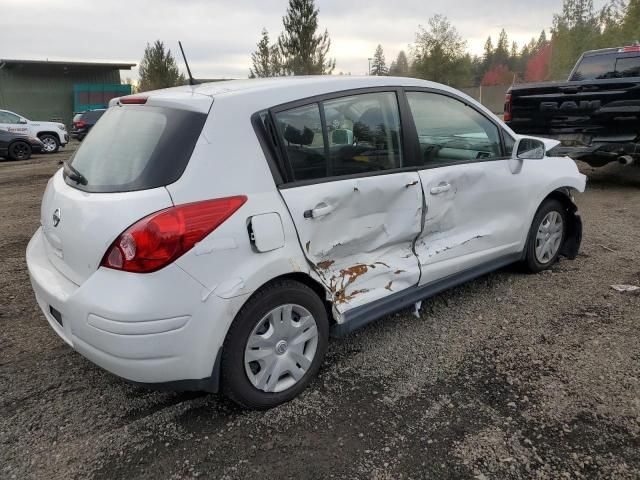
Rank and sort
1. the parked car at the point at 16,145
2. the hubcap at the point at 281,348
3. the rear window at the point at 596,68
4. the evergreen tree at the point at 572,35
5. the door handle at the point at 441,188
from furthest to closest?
the evergreen tree at the point at 572,35, the parked car at the point at 16,145, the rear window at the point at 596,68, the door handle at the point at 441,188, the hubcap at the point at 281,348

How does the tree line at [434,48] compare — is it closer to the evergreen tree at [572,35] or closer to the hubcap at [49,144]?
the evergreen tree at [572,35]

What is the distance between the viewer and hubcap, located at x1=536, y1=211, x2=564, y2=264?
427cm

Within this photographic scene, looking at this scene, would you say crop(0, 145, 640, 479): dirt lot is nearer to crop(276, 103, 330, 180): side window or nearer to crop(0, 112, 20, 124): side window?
crop(276, 103, 330, 180): side window

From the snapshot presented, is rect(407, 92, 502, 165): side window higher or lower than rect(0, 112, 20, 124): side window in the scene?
higher

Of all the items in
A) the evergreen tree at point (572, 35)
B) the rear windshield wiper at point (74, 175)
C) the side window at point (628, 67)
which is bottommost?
the rear windshield wiper at point (74, 175)

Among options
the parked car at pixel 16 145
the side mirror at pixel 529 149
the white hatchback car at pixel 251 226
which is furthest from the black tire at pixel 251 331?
the parked car at pixel 16 145

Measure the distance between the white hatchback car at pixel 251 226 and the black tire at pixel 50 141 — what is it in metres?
18.6

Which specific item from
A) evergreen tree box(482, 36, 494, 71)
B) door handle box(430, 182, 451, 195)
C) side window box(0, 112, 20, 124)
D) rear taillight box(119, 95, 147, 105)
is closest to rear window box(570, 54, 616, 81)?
door handle box(430, 182, 451, 195)

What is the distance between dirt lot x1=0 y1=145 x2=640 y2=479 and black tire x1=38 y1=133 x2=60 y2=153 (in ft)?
58.0

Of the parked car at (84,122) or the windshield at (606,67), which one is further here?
the parked car at (84,122)

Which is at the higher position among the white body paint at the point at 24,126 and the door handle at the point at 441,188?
the door handle at the point at 441,188

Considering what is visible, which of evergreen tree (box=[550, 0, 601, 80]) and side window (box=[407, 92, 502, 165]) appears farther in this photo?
evergreen tree (box=[550, 0, 601, 80])

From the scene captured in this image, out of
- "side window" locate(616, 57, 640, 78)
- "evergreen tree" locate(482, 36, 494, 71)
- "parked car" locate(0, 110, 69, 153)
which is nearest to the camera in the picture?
"side window" locate(616, 57, 640, 78)

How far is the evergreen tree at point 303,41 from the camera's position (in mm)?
24344
